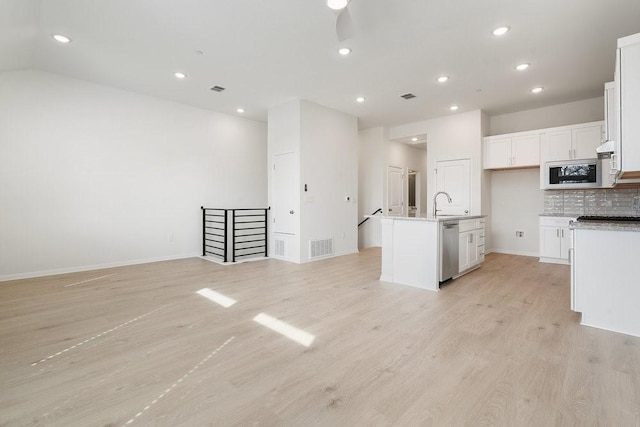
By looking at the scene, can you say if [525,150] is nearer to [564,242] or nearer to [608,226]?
[564,242]

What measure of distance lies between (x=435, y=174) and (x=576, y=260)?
4.29 m

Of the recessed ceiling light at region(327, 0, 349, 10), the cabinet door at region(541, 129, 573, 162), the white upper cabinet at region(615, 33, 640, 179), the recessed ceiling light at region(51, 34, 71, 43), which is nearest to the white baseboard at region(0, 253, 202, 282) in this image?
the recessed ceiling light at region(51, 34, 71, 43)

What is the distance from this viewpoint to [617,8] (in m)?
2.94

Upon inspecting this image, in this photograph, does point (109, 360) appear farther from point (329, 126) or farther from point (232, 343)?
point (329, 126)

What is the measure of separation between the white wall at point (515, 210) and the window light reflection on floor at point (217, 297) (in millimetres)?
5951

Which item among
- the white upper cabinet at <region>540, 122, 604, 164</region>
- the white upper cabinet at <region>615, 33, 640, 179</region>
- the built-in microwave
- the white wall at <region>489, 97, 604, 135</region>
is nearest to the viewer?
the white upper cabinet at <region>615, 33, 640, 179</region>

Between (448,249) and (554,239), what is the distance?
286cm

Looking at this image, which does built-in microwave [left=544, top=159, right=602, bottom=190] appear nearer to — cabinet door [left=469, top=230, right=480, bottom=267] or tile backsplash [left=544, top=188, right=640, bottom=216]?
tile backsplash [left=544, top=188, right=640, bottom=216]

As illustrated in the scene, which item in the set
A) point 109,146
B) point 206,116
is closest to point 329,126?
point 206,116

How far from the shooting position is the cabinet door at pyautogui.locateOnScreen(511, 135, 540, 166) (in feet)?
18.4

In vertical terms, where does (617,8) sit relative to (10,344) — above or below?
above

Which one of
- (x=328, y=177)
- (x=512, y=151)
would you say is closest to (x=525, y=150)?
(x=512, y=151)

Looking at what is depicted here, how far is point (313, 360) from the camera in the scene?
208 centimetres

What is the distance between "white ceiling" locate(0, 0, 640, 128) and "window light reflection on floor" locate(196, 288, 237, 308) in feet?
10.0
